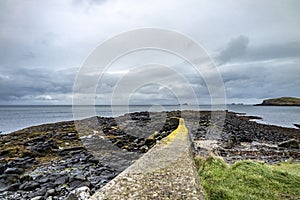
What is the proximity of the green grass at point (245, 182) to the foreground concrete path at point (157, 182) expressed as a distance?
0.55 meters

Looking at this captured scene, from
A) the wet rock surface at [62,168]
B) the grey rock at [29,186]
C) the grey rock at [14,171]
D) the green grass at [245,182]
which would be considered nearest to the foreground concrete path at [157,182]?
the green grass at [245,182]

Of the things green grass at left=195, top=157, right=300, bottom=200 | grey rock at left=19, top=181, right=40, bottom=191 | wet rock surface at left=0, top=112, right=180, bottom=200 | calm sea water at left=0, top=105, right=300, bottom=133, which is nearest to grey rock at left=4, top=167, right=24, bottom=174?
wet rock surface at left=0, top=112, right=180, bottom=200

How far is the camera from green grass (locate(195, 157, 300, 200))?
230 inches

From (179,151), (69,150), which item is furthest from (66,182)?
(69,150)

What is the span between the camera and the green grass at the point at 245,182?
19.1 ft

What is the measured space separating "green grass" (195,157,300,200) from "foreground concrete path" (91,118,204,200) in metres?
0.55

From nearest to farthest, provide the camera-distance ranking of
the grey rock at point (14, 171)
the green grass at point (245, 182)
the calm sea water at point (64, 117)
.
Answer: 1. the green grass at point (245, 182)
2. the grey rock at point (14, 171)
3. the calm sea water at point (64, 117)

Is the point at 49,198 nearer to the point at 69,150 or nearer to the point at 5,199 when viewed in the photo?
Result: the point at 5,199

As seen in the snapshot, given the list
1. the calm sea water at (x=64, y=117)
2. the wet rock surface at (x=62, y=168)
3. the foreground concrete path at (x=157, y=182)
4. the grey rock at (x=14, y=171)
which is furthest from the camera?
the calm sea water at (x=64, y=117)

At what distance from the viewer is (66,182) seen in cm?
928

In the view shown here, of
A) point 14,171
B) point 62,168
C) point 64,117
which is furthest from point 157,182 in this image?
point 64,117

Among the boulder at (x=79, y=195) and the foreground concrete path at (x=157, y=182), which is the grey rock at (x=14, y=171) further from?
the foreground concrete path at (x=157, y=182)

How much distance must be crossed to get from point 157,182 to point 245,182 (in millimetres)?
2629

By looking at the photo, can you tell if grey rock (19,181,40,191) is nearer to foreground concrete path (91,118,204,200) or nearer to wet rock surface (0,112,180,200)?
wet rock surface (0,112,180,200)
